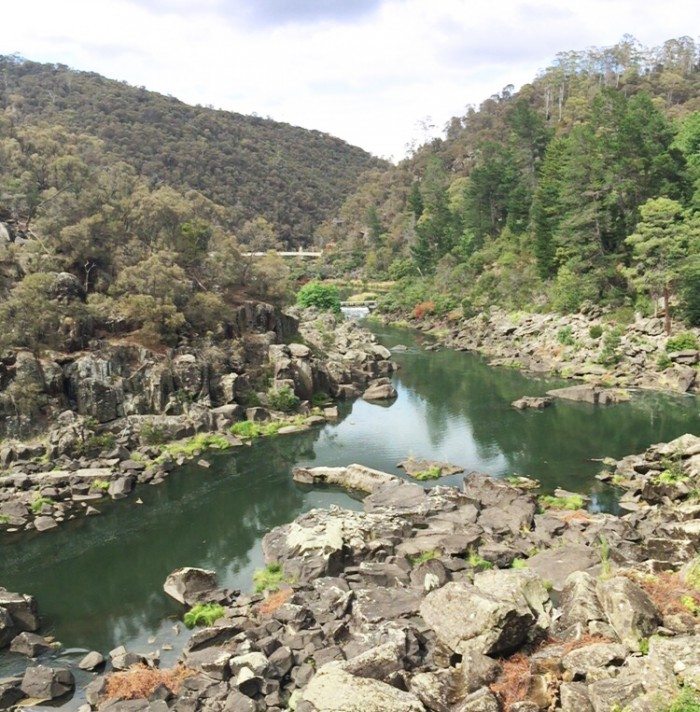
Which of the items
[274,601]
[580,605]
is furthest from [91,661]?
[580,605]

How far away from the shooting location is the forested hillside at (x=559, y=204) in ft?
200

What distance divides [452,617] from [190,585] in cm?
1151

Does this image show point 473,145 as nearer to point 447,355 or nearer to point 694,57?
point 694,57

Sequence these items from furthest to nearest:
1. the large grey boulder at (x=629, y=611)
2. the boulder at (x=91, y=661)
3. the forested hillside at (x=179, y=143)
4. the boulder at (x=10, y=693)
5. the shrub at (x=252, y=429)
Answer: the forested hillside at (x=179, y=143), the shrub at (x=252, y=429), the boulder at (x=91, y=661), the boulder at (x=10, y=693), the large grey boulder at (x=629, y=611)

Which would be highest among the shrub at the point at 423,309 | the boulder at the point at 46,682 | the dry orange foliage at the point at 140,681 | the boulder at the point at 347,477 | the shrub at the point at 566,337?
the shrub at the point at 423,309

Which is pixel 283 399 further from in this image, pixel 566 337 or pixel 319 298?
pixel 319 298

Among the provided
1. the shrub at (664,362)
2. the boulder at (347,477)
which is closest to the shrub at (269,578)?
the boulder at (347,477)

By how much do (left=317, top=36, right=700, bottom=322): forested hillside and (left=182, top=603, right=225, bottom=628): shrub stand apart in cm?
4595

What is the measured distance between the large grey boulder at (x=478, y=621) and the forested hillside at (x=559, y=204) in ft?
145

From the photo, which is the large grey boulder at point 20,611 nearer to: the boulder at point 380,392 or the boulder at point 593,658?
the boulder at point 593,658

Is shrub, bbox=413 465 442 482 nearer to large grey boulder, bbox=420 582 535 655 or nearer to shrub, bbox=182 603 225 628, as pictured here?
shrub, bbox=182 603 225 628

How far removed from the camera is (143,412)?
145ft

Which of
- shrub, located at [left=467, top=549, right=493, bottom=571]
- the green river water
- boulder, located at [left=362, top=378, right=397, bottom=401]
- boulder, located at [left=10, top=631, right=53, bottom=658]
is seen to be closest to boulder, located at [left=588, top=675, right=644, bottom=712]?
shrub, located at [left=467, top=549, right=493, bottom=571]

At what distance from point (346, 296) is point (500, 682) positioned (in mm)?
105331
